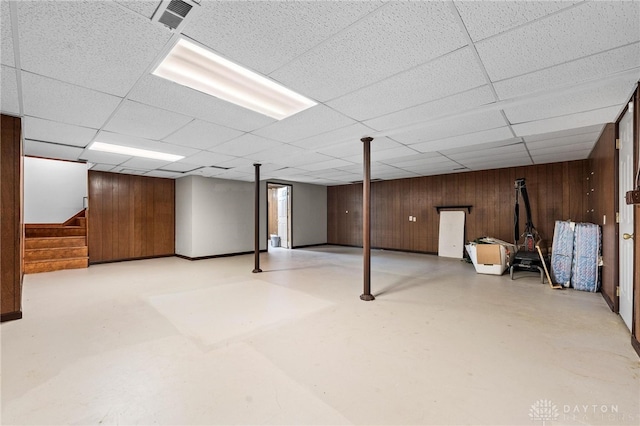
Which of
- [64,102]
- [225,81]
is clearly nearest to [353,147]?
[225,81]

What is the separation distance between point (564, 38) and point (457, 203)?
6262mm

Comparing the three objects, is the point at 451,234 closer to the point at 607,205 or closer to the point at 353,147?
the point at 607,205

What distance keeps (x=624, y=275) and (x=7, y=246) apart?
6508 millimetres

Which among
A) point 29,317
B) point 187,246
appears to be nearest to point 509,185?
point 187,246

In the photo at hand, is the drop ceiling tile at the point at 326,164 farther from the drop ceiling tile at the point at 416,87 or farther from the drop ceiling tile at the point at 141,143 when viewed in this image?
the drop ceiling tile at the point at 416,87

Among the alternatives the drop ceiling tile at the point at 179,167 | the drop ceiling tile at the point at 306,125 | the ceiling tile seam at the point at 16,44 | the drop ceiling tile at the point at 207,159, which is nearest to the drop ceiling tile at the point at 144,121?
the ceiling tile seam at the point at 16,44

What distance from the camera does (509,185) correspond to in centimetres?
676

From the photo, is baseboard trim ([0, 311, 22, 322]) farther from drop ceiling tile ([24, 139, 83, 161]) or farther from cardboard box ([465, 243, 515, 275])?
cardboard box ([465, 243, 515, 275])

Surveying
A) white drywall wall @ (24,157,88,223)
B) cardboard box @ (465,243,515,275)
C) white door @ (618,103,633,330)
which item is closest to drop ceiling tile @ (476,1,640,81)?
white door @ (618,103,633,330)

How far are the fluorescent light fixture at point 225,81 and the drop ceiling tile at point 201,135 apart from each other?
794 millimetres

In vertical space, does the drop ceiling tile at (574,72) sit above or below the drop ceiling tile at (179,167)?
above

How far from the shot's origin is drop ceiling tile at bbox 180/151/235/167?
4923 mm

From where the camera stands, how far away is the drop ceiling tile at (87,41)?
1.54m

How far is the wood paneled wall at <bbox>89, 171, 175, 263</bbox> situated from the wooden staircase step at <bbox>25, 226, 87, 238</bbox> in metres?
0.21
